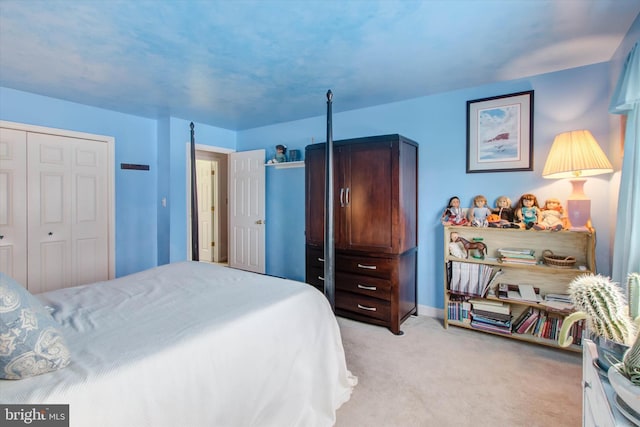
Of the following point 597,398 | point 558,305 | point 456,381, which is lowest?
point 456,381

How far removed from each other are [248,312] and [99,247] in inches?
125

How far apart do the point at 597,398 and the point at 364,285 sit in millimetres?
2035

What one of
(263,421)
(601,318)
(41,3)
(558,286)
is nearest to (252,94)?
(41,3)

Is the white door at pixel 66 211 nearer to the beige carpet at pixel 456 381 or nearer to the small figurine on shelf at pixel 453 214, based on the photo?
the beige carpet at pixel 456 381

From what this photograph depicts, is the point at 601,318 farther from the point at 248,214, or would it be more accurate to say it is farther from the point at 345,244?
the point at 248,214

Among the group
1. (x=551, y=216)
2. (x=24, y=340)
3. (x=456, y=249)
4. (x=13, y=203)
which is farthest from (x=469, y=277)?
(x=13, y=203)

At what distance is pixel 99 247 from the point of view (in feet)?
12.0

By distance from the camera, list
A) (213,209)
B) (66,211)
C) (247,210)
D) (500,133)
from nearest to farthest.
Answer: (500,133) < (66,211) < (247,210) < (213,209)

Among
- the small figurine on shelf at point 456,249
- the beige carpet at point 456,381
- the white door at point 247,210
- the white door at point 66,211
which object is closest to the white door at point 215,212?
the white door at point 247,210

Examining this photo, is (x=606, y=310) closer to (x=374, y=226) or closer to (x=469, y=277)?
(x=469, y=277)

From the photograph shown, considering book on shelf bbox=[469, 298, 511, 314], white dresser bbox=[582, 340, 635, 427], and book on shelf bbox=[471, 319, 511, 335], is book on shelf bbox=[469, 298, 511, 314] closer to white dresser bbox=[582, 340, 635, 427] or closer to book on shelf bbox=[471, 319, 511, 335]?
book on shelf bbox=[471, 319, 511, 335]

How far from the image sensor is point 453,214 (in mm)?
3059

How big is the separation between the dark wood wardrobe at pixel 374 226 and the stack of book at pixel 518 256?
83 centimetres

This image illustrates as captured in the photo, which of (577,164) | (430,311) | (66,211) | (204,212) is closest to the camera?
(577,164)
